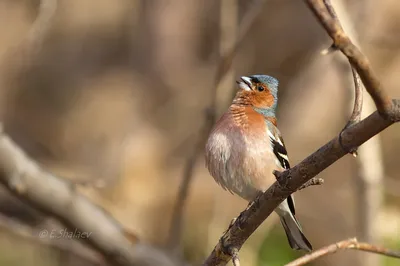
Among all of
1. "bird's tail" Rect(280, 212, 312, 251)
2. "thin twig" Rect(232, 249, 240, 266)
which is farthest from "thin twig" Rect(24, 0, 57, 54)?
"thin twig" Rect(232, 249, 240, 266)

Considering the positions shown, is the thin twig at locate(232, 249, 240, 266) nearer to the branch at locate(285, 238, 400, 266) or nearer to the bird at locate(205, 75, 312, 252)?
the branch at locate(285, 238, 400, 266)

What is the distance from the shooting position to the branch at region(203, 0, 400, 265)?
1.82m

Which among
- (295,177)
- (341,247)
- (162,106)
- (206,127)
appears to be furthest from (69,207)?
(162,106)

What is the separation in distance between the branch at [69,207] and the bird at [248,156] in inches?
34.7

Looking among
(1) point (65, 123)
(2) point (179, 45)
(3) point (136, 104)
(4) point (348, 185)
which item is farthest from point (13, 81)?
(4) point (348, 185)

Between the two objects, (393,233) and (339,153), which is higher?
(393,233)

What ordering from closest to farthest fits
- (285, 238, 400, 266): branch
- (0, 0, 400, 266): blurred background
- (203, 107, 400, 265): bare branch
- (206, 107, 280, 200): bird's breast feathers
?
(203, 107, 400, 265): bare branch → (285, 238, 400, 266): branch → (206, 107, 280, 200): bird's breast feathers → (0, 0, 400, 266): blurred background

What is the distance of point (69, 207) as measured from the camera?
13.5ft

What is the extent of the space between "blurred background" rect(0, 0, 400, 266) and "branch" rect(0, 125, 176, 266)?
1729 mm

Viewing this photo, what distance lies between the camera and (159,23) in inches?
389

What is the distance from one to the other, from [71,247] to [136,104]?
5.33m

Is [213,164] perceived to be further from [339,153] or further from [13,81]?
[13,81]

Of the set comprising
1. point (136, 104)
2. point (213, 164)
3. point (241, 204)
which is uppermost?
point (136, 104)

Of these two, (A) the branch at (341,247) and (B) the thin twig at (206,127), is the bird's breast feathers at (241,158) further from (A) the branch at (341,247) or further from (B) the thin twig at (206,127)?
(A) the branch at (341,247)
